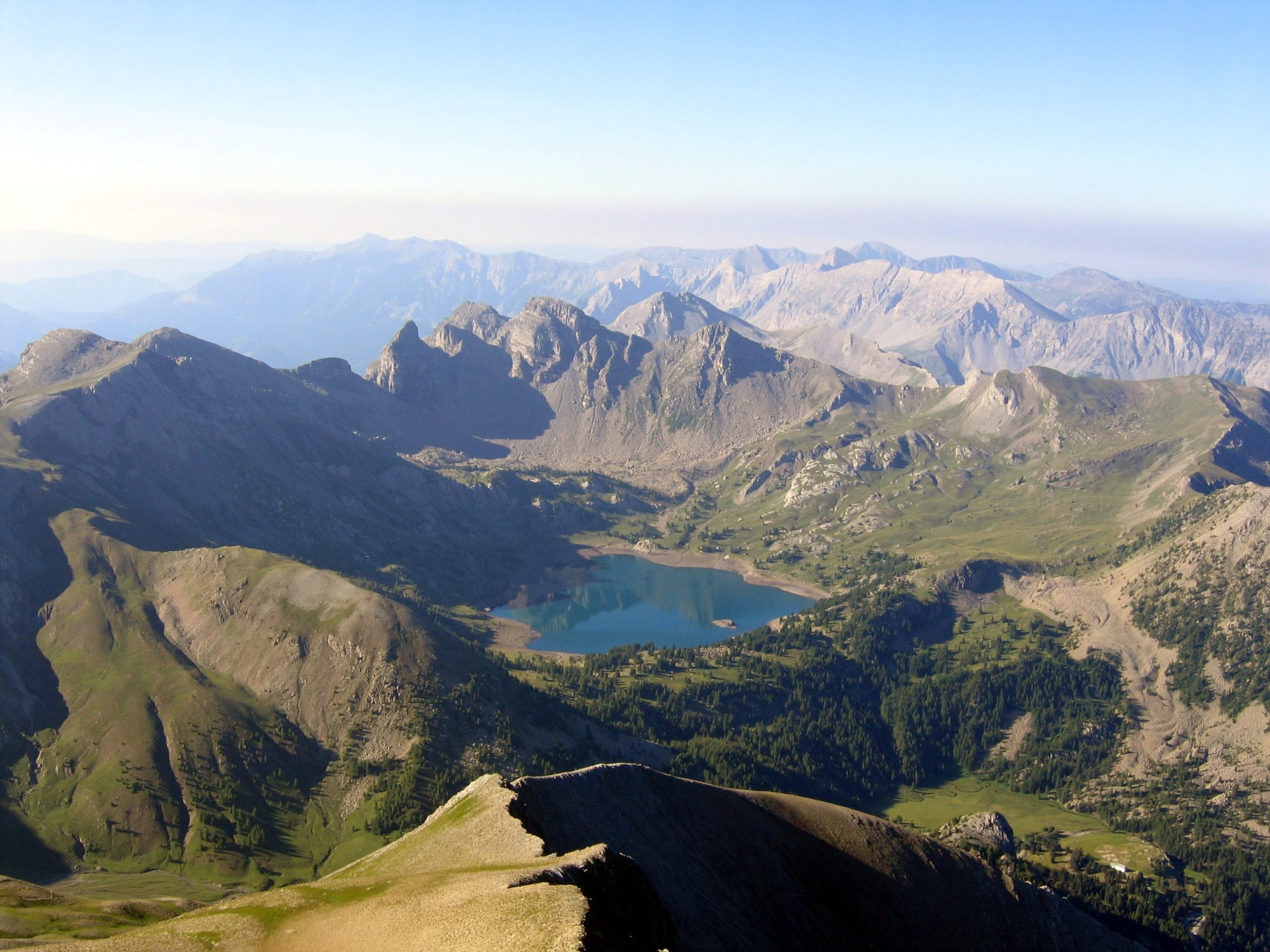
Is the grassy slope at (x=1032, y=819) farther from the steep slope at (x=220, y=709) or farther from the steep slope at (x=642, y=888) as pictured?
the steep slope at (x=220, y=709)

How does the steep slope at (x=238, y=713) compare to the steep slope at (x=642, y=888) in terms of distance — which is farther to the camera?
the steep slope at (x=238, y=713)

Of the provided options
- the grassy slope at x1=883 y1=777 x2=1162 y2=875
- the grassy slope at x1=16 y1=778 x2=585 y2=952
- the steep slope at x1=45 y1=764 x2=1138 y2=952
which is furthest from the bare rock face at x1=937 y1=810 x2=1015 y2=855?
the grassy slope at x1=16 y1=778 x2=585 y2=952

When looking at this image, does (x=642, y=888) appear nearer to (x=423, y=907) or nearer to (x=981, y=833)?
(x=423, y=907)

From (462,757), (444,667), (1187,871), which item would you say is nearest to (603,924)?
(462,757)

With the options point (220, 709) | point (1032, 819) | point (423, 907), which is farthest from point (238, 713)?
point (1032, 819)

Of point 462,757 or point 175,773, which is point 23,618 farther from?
point 462,757

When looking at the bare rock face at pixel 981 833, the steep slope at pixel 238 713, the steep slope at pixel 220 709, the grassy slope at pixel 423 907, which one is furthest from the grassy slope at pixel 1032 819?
the grassy slope at pixel 423 907
